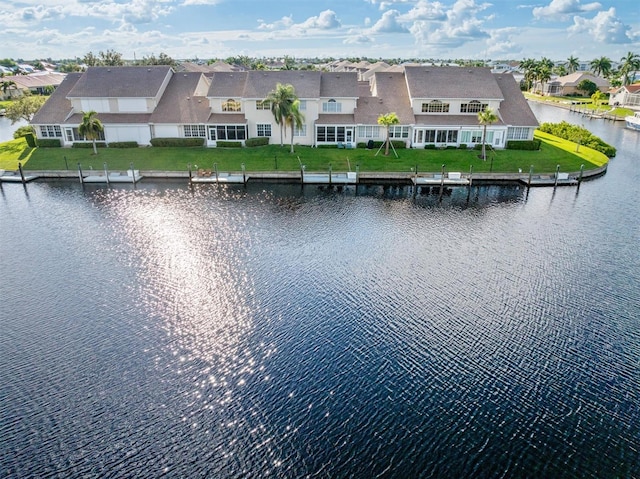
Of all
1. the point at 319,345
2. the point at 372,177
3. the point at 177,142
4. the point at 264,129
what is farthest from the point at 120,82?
Result: the point at 319,345

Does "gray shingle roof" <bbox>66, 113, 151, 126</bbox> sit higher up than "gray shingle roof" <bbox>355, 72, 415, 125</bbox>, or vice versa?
→ "gray shingle roof" <bbox>355, 72, 415, 125</bbox>

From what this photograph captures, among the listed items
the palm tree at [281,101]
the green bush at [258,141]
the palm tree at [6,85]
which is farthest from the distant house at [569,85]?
the palm tree at [6,85]

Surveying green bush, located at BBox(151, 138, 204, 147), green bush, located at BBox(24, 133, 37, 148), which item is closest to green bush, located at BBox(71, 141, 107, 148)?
green bush, located at BBox(24, 133, 37, 148)

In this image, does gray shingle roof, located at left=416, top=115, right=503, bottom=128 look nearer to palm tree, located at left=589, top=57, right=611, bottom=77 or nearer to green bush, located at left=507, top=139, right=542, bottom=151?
green bush, located at left=507, top=139, right=542, bottom=151

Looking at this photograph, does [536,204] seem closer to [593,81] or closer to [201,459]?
[201,459]

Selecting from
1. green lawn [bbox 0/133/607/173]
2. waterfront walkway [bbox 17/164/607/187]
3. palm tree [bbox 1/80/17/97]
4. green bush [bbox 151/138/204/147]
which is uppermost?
palm tree [bbox 1/80/17/97]

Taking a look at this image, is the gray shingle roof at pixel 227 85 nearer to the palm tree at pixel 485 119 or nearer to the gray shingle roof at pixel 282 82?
the gray shingle roof at pixel 282 82

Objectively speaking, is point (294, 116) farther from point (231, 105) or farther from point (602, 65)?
point (602, 65)

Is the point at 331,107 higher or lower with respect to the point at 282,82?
lower
